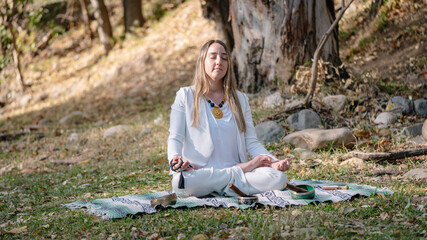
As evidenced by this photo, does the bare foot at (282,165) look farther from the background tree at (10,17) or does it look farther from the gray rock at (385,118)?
the background tree at (10,17)

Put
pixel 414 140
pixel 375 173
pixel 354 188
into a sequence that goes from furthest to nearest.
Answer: pixel 414 140
pixel 375 173
pixel 354 188

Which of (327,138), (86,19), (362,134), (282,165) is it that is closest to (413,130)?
(362,134)

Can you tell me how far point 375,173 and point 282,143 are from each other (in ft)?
5.49

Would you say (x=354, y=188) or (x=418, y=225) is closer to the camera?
(x=418, y=225)

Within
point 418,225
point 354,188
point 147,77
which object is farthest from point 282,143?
point 147,77

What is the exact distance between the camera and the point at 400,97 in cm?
658

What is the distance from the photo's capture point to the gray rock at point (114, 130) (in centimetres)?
853

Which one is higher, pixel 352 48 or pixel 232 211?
pixel 352 48

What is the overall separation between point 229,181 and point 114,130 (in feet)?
16.6

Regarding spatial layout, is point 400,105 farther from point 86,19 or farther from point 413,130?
point 86,19

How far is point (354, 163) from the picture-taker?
16.2 feet

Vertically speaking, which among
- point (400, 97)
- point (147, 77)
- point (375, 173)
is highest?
point (147, 77)

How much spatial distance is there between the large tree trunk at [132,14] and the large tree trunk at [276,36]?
7449mm

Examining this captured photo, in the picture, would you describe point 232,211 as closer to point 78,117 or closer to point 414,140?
point 414,140
